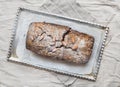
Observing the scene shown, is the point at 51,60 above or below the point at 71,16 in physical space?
below

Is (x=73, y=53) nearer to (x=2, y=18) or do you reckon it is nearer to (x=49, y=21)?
(x=49, y=21)

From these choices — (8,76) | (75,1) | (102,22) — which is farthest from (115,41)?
(8,76)

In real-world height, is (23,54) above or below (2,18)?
below

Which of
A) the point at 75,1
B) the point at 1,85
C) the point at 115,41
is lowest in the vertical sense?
→ the point at 1,85
